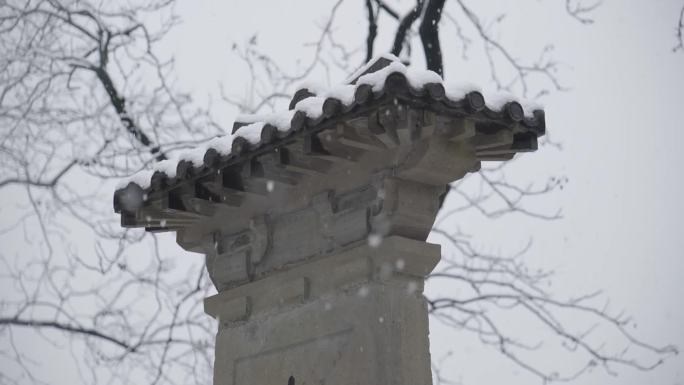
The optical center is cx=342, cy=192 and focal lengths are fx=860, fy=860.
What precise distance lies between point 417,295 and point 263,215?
1.12 metres

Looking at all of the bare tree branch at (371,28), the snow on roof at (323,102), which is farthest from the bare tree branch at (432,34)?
the snow on roof at (323,102)

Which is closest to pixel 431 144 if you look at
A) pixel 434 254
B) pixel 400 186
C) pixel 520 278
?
pixel 400 186

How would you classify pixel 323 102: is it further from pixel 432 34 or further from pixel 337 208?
pixel 432 34

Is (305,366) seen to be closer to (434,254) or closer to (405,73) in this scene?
(434,254)

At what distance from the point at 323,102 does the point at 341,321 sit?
1148 millimetres

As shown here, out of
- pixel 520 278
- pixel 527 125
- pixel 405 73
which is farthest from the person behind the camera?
pixel 520 278

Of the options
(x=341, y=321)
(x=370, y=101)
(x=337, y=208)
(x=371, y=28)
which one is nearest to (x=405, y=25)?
(x=371, y=28)

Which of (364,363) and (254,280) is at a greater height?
(254,280)

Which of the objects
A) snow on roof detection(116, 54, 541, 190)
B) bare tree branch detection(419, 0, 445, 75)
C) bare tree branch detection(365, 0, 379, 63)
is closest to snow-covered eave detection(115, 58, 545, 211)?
snow on roof detection(116, 54, 541, 190)

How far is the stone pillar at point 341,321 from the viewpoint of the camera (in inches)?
163

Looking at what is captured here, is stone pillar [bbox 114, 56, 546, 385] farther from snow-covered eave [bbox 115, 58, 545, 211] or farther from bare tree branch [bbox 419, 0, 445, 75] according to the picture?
bare tree branch [bbox 419, 0, 445, 75]

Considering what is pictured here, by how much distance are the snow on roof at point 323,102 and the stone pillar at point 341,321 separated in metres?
0.74

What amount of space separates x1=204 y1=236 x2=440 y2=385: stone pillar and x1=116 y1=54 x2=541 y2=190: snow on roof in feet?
2.44

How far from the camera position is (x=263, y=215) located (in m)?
4.95
